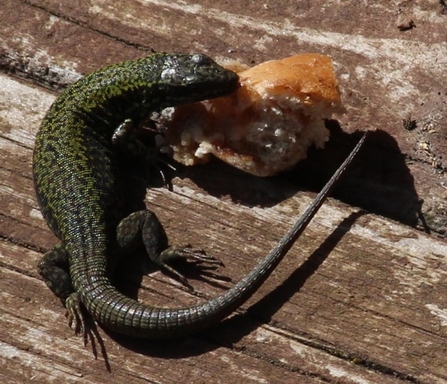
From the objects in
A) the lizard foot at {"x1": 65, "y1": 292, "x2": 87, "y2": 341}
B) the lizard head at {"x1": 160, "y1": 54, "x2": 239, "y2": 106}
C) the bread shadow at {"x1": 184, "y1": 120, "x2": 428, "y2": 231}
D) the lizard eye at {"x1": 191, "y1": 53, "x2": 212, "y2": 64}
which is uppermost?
the lizard eye at {"x1": 191, "y1": 53, "x2": 212, "y2": 64}

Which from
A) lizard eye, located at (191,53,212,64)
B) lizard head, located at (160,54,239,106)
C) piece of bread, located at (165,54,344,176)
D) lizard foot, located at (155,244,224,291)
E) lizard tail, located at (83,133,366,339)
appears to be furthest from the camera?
lizard eye, located at (191,53,212,64)

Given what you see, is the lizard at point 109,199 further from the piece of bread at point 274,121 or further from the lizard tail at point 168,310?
the piece of bread at point 274,121

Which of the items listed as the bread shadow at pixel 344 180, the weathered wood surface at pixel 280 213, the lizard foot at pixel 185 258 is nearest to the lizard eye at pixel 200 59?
the weathered wood surface at pixel 280 213

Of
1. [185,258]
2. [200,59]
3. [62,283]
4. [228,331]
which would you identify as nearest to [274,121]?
[200,59]

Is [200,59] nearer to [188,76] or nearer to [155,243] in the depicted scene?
[188,76]

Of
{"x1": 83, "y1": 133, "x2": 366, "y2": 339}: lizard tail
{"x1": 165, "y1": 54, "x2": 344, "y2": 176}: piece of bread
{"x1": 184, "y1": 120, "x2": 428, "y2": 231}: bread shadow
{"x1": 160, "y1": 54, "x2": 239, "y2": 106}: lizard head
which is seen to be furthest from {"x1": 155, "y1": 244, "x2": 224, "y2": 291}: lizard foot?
{"x1": 160, "y1": 54, "x2": 239, "y2": 106}: lizard head

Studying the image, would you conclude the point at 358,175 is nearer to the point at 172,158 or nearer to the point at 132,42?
the point at 172,158

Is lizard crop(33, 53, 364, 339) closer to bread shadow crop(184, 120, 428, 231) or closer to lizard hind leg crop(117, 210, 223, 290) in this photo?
lizard hind leg crop(117, 210, 223, 290)
